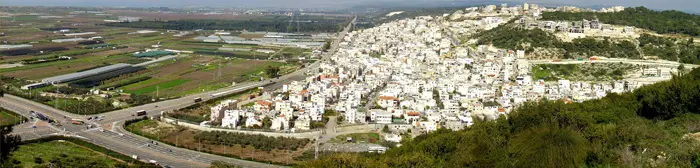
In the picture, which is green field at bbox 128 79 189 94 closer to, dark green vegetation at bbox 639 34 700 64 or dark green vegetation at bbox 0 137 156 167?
dark green vegetation at bbox 0 137 156 167

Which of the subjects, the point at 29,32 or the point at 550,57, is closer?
the point at 550,57

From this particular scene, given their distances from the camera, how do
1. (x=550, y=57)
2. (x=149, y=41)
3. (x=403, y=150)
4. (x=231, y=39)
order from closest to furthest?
1. (x=403, y=150)
2. (x=550, y=57)
3. (x=149, y=41)
4. (x=231, y=39)

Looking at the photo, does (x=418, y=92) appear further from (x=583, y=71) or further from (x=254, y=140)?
(x=254, y=140)

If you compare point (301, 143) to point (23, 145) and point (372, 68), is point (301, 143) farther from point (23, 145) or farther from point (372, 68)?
point (372, 68)

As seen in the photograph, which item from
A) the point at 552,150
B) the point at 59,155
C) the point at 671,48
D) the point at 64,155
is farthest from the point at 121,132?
the point at 671,48

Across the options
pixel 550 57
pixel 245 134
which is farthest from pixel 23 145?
pixel 550 57

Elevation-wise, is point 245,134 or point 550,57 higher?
point 550,57

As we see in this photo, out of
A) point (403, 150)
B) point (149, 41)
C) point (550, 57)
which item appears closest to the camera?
point (403, 150)

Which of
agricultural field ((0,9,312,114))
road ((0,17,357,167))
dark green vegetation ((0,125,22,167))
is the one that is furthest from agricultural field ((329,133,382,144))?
agricultural field ((0,9,312,114))
